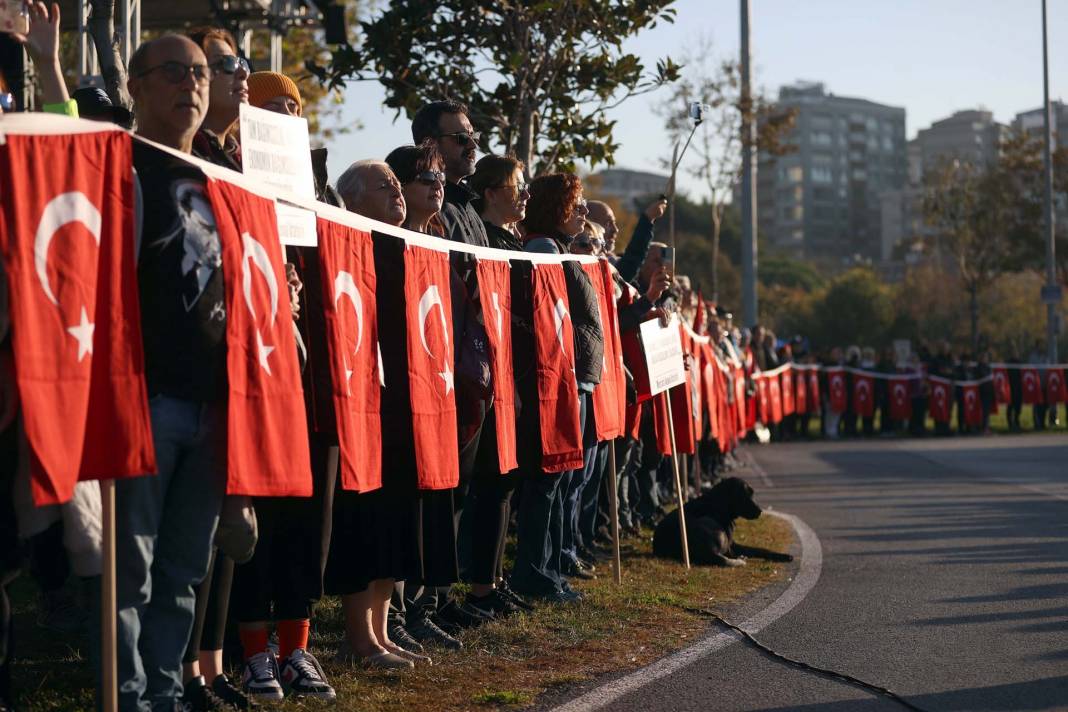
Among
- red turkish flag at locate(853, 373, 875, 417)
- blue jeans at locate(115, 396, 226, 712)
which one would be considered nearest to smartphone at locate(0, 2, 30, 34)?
blue jeans at locate(115, 396, 226, 712)

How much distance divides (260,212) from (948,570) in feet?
20.3

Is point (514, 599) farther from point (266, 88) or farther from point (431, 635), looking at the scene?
point (266, 88)

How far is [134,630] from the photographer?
14.6 ft

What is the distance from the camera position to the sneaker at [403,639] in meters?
6.50

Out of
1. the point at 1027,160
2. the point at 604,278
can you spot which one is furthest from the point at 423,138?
the point at 1027,160

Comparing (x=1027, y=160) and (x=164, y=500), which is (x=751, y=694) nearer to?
(x=164, y=500)

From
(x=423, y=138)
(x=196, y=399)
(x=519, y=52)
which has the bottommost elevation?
(x=196, y=399)

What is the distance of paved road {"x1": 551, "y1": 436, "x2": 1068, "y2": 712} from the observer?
5688 millimetres

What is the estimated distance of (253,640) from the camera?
5.54 m

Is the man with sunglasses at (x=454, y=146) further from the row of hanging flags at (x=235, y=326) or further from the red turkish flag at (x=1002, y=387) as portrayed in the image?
the red turkish flag at (x=1002, y=387)

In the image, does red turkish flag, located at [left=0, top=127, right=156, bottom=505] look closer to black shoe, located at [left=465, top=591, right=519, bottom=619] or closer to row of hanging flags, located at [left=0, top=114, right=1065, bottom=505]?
row of hanging flags, located at [left=0, top=114, right=1065, bottom=505]

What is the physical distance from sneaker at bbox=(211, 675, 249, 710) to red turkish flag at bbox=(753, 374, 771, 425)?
1690 cm

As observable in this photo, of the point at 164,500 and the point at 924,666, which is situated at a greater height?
the point at 164,500

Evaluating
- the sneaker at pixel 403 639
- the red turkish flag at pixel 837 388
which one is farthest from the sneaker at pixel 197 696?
the red turkish flag at pixel 837 388
